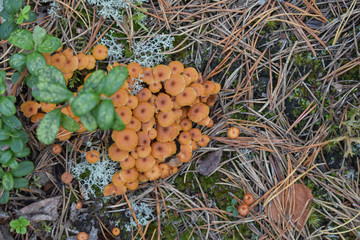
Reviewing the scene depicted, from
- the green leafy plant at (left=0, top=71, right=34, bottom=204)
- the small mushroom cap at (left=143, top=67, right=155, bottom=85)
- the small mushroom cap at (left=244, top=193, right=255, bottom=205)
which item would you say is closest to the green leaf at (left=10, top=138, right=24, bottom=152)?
the green leafy plant at (left=0, top=71, right=34, bottom=204)

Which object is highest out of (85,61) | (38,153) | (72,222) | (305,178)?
(85,61)

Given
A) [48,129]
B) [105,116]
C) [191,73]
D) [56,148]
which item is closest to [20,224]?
[56,148]

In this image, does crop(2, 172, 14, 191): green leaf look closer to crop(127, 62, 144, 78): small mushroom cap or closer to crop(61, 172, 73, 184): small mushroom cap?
crop(61, 172, 73, 184): small mushroom cap

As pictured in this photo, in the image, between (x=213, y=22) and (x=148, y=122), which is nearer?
(x=148, y=122)

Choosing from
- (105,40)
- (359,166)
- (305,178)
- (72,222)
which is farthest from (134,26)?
(359,166)

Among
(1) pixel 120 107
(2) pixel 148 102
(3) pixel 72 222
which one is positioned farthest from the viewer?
(3) pixel 72 222

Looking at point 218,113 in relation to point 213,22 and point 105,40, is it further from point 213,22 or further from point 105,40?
point 105,40
